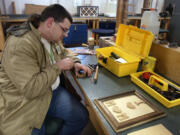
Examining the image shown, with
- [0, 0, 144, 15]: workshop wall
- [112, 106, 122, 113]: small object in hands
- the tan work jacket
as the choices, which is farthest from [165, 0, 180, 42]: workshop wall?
the tan work jacket

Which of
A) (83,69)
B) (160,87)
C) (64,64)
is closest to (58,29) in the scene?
(64,64)

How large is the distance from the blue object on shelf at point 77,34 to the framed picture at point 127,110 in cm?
247

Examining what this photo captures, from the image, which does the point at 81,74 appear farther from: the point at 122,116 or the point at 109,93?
the point at 122,116

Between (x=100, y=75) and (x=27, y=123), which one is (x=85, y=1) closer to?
(x=100, y=75)

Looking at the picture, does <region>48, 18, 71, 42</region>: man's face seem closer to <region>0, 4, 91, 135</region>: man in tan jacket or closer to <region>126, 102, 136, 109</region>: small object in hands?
<region>0, 4, 91, 135</region>: man in tan jacket

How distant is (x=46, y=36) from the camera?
3.31 ft

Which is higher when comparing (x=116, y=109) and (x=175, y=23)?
(x=175, y=23)

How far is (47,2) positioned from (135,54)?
11.6 feet

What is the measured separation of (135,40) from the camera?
119cm

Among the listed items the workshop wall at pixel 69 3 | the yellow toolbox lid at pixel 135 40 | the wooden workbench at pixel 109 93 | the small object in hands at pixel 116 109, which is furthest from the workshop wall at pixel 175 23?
the small object in hands at pixel 116 109

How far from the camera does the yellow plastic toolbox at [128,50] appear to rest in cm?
106

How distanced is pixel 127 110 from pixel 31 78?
0.54 metres

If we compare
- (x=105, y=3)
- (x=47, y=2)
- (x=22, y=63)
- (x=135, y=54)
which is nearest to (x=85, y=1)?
(x=105, y=3)

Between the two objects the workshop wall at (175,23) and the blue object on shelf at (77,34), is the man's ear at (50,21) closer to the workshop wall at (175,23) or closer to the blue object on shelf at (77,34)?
the blue object on shelf at (77,34)
